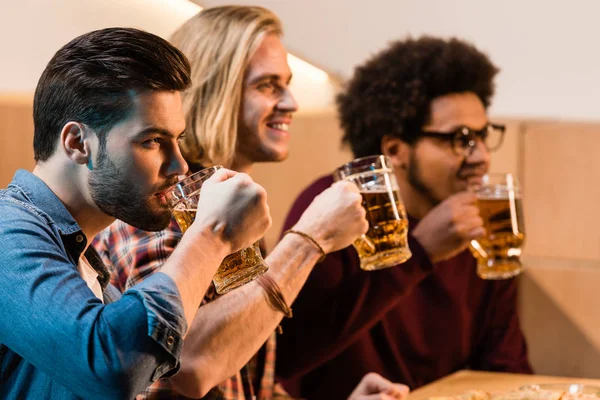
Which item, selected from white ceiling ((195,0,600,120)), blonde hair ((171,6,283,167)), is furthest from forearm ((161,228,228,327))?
white ceiling ((195,0,600,120))

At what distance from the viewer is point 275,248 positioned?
1.29 m

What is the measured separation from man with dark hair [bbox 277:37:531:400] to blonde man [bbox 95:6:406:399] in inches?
14.1

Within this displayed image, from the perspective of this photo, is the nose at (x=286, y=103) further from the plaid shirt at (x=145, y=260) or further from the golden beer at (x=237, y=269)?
the golden beer at (x=237, y=269)

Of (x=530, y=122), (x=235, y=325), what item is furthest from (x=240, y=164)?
(x=530, y=122)

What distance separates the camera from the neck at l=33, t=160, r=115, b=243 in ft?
2.91

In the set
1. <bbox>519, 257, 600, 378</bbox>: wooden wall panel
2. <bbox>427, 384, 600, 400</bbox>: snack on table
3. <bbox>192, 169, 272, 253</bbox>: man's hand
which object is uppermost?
<bbox>192, 169, 272, 253</bbox>: man's hand

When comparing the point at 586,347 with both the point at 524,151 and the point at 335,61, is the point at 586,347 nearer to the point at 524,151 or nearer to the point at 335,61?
the point at 524,151

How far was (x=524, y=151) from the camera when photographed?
99.0 inches

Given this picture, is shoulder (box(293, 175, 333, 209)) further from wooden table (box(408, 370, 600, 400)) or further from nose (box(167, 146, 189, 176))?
nose (box(167, 146, 189, 176))

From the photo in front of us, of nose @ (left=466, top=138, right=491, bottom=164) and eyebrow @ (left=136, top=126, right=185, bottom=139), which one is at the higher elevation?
eyebrow @ (left=136, top=126, right=185, bottom=139)

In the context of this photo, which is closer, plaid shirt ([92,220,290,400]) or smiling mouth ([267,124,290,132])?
plaid shirt ([92,220,290,400])

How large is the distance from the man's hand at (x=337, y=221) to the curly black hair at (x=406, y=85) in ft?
2.58

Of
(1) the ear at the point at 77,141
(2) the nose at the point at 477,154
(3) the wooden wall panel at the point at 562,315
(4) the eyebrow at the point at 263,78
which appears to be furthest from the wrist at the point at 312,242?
(3) the wooden wall panel at the point at 562,315

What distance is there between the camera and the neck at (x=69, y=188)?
89cm
